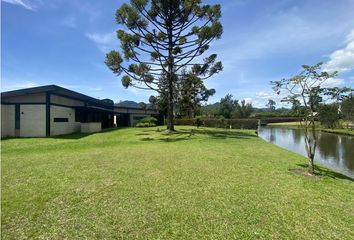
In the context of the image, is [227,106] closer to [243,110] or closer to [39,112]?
[243,110]

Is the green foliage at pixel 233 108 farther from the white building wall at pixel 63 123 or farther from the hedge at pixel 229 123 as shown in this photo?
the white building wall at pixel 63 123

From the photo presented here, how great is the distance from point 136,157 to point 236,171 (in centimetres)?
383

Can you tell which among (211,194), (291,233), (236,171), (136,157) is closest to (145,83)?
(136,157)

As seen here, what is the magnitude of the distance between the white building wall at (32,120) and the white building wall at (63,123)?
651 millimetres

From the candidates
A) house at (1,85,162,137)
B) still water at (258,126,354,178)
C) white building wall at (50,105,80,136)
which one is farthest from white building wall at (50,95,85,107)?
still water at (258,126,354,178)

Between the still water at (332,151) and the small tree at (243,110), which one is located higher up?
the small tree at (243,110)

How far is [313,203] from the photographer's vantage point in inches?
193

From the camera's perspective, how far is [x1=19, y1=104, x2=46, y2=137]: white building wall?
17750mm

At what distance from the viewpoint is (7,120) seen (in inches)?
685

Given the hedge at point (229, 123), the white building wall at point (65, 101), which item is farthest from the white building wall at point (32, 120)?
the hedge at point (229, 123)

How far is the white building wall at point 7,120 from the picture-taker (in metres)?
17.1

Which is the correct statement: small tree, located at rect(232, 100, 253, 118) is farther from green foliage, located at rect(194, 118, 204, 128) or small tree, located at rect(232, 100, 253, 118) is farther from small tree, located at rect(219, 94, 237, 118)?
green foliage, located at rect(194, 118, 204, 128)

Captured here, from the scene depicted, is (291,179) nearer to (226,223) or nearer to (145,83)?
(226,223)

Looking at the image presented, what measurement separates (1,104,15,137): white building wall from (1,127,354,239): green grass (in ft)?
38.0
